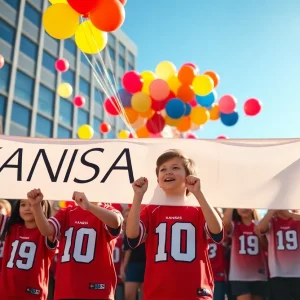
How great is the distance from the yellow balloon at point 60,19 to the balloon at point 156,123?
2573 millimetres

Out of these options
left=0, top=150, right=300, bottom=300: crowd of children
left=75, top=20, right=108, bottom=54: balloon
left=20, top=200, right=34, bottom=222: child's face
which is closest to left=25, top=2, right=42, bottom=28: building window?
left=75, top=20, right=108, bottom=54: balloon

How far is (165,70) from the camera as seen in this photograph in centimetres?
736

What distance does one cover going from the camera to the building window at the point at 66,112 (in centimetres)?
2627

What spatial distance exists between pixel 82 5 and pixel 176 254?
3256mm

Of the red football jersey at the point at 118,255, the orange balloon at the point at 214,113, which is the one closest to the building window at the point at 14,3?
the orange balloon at the point at 214,113

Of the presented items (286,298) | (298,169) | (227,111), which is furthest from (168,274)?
(227,111)

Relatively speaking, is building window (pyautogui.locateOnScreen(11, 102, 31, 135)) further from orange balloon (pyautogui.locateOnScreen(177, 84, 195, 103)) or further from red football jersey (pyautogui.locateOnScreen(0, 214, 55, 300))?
red football jersey (pyautogui.locateOnScreen(0, 214, 55, 300))

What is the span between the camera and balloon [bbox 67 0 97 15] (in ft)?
15.1

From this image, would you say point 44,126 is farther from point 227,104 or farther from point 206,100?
point 206,100

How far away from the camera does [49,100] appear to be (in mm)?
25406

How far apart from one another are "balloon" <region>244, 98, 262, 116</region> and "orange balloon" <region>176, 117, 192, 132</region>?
1120 millimetres

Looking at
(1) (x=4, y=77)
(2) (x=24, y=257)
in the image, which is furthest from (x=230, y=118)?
(1) (x=4, y=77)

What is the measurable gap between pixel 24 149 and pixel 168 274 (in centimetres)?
175

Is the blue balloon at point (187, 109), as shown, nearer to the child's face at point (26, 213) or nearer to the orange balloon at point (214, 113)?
the orange balloon at point (214, 113)
